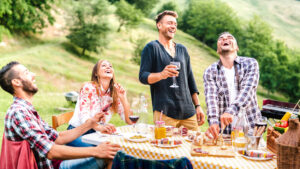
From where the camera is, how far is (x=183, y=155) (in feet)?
7.82

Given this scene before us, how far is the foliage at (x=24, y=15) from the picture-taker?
64.8 feet

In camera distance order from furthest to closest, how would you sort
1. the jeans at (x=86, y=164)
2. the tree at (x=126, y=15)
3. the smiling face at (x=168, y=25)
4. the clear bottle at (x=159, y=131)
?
the tree at (x=126, y=15) → the smiling face at (x=168, y=25) → the clear bottle at (x=159, y=131) → the jeans at (x=86, y=164)

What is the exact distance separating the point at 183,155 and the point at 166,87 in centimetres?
134

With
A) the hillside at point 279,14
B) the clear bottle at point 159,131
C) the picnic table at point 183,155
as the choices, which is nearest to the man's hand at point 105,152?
the picnic table at point 183,155

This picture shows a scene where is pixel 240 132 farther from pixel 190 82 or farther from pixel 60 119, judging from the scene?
pixel 60 119

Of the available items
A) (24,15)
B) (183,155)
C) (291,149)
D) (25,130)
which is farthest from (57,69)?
(291,149)

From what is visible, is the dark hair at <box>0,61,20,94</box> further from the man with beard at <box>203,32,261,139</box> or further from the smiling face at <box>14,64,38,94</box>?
the man with beard at <box>203,32,261,139</box>

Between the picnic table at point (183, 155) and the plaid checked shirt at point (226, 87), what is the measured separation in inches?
22.3

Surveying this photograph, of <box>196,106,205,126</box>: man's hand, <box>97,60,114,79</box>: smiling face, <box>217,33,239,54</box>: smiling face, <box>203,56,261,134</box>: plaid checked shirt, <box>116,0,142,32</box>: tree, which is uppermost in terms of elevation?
<box>116,0,142,32</box>: tree

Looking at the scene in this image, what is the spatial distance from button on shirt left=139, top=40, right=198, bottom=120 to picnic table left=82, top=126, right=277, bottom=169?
27.8 inches

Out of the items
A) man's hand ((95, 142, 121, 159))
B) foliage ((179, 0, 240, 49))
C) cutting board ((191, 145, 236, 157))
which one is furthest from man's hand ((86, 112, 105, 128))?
foliage ((179, 0, 240, 49))

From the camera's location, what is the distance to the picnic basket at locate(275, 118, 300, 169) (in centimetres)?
188

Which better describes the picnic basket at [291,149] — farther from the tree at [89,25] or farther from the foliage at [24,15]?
the tree at [89,25]

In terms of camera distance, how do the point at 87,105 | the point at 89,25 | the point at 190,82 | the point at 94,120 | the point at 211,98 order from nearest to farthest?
the point at 94,120 → the point at 211,98 → the point at 87,105 → the point at 190,82 → the point at 89,25
